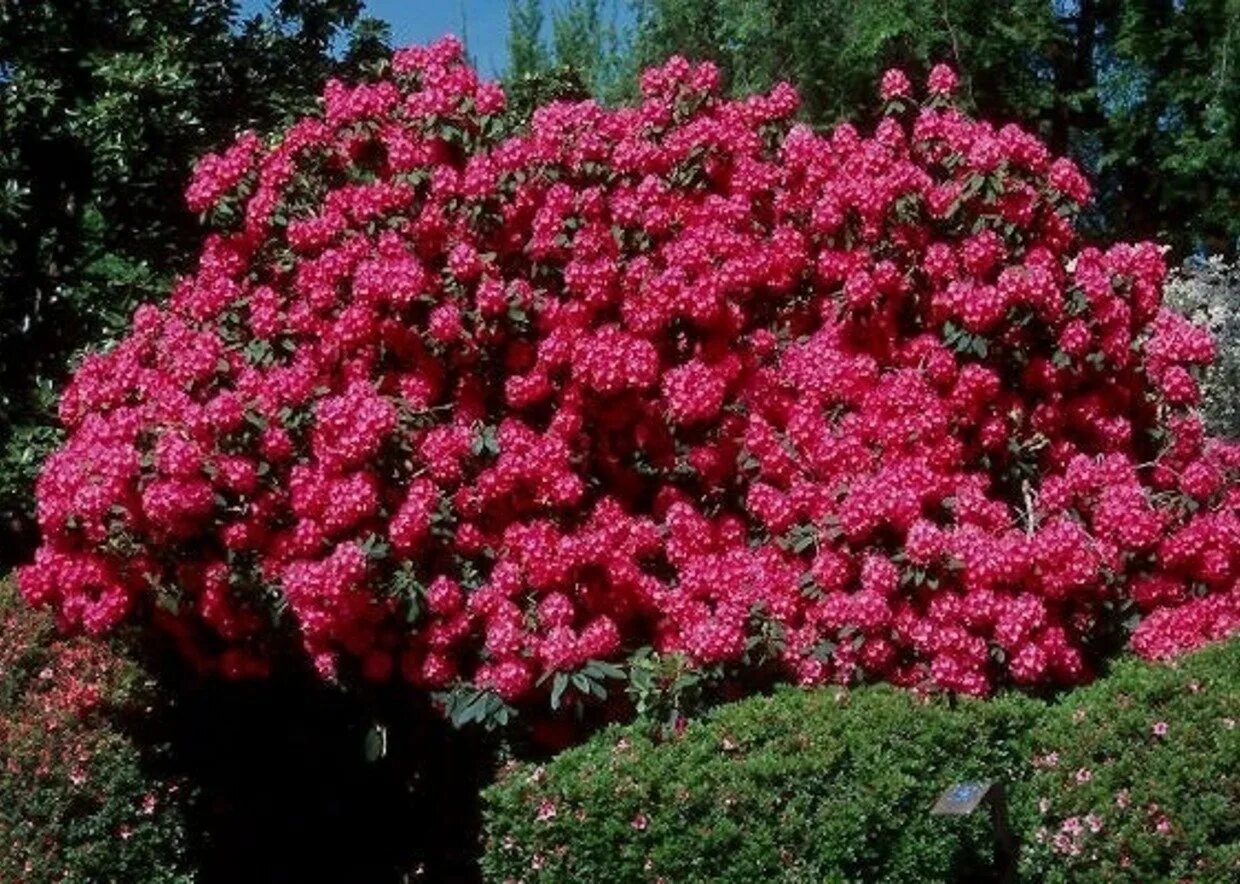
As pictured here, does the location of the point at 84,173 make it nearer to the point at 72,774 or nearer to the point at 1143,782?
the point at 72,774

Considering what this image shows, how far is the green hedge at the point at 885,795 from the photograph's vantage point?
425 cm

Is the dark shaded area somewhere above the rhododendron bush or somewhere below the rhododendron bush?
below

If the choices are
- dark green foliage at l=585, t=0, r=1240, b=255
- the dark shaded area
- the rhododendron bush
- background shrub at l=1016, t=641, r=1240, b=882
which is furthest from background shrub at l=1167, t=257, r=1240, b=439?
background shrub at l=1016, t=641, r=1240, b=882

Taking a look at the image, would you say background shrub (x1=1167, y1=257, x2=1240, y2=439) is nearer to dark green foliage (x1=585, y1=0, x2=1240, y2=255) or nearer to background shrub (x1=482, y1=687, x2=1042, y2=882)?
dark green foliage (x1=585, y1=0, x2=1240, y2=255)

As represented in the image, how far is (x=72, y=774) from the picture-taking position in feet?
17.4

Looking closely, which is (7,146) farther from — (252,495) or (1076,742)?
(1076,742)

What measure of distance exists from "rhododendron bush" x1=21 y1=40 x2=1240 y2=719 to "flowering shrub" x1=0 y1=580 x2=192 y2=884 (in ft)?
0.54

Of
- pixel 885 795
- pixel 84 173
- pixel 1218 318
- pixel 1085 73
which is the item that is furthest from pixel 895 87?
pixel 1085 73

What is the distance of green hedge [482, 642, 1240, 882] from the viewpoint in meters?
4.25

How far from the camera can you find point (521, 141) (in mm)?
5500

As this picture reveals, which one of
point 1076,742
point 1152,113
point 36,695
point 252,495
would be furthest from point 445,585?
point 1152,113

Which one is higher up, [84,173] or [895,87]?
[84,173]

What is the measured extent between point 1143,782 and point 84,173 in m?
4.50

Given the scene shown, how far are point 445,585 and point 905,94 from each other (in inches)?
85.4
